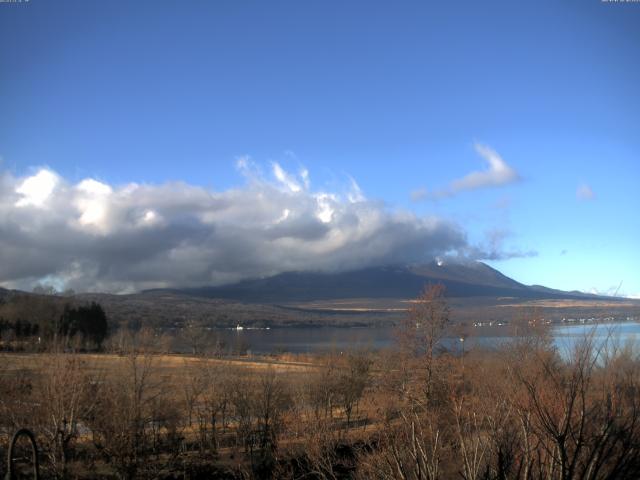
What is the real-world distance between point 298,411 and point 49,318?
295 ft

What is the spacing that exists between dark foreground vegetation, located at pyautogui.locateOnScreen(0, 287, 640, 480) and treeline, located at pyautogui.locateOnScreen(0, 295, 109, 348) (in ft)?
229

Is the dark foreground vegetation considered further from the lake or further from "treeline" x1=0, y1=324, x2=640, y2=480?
the lake

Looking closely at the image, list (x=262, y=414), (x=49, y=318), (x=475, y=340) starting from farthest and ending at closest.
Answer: (x=49, y=318)
(x=475, y=340)
(x=262, y=414)

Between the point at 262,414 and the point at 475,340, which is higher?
the point at 475,340

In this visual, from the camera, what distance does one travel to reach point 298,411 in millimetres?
29266

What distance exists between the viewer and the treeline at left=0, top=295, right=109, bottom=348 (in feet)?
329

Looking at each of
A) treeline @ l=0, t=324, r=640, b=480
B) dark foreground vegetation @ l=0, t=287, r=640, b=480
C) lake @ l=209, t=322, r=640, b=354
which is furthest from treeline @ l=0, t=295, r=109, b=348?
treeline @ l=0, t=324, r=640, b=480

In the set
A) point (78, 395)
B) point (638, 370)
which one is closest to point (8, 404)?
point (78, 395)

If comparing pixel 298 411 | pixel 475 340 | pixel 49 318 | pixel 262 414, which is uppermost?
pixel 49 318

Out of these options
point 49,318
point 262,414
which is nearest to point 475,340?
point 262,414

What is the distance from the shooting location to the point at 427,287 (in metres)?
43.8

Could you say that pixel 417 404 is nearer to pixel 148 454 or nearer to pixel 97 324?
pixel 148 454

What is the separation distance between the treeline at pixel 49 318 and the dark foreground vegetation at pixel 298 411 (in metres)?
69.9

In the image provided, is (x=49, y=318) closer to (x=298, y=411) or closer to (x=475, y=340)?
(x=475, y=340)
